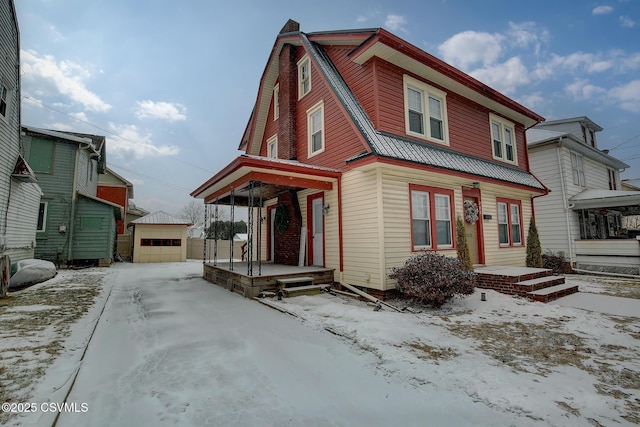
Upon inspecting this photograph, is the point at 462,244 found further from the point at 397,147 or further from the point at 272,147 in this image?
the point at 272,147

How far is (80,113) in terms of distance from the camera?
24906 millimetres

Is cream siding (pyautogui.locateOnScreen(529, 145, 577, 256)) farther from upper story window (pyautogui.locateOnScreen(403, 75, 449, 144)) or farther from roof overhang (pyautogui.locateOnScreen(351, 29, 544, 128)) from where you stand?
upper story window (pyautogui.locateOnScreen(403, 75, 449, 144))

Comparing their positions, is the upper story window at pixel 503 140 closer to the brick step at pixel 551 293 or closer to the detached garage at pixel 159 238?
the brick step at pixel 551 293

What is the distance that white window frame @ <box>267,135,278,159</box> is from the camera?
40.0 feet

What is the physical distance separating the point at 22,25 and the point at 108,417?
14024mm

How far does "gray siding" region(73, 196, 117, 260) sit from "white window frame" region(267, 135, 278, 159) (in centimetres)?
1002

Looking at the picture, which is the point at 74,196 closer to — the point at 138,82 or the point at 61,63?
the point at 61,63

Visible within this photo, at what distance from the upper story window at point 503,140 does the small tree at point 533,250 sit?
9.06 feet

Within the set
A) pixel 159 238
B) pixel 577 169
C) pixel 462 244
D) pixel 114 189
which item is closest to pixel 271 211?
pixel 462 244

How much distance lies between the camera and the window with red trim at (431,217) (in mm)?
7910

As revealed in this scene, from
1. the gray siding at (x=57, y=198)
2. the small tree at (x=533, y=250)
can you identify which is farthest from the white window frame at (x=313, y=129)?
the gray siding at (x=57, y=198)

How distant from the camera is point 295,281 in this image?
7473 mm

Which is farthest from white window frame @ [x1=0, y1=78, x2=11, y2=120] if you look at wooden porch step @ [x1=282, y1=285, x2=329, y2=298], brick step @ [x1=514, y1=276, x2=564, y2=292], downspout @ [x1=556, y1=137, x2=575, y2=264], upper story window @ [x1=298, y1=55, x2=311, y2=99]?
downspout @ [x1=556, y1=137, x2=575, y2=264]

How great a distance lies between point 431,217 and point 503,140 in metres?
6.00
